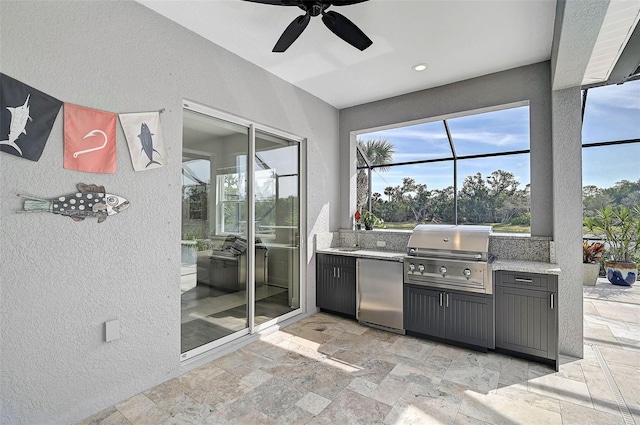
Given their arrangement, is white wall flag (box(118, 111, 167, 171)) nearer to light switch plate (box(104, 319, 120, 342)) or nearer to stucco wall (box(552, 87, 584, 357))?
light switch plate (box(104, 319, 120, 342))

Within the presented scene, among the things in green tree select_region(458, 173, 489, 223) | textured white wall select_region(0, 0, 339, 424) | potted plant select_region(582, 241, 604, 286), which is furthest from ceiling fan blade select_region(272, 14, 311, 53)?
potted plant select_region(582, 241, 604, 286)

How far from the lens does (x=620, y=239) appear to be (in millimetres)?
5125

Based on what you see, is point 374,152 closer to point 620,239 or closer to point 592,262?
point 592,262

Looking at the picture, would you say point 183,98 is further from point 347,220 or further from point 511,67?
point 511,67

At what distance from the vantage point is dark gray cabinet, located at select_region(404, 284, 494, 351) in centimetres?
282

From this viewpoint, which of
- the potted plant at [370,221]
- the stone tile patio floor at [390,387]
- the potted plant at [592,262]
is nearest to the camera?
the stone tile patio floor at [390,387]

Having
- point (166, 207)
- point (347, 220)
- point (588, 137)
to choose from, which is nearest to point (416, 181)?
point (347, 220)

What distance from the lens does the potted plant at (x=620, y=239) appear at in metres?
4.97

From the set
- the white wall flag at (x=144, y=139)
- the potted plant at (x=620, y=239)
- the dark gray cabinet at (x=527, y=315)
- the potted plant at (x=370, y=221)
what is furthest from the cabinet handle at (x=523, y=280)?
the potted plant at (x=620, y=239)

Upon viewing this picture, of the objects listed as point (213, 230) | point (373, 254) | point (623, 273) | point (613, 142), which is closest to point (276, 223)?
point (213, 230)

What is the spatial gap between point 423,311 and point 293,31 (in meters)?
2.86

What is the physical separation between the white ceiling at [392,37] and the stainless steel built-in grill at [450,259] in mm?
1752

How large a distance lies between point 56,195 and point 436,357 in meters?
3.22

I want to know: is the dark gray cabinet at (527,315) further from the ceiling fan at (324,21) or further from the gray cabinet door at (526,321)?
the ceiling fan at (324,21)
